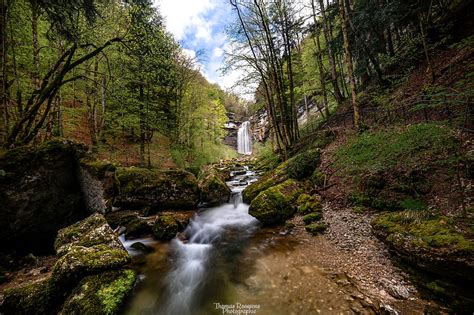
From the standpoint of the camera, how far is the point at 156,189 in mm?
7988

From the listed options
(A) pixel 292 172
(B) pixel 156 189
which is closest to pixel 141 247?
(B) pixel 156 189

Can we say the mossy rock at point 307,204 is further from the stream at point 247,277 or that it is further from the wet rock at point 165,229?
the wet rock at point 165,229

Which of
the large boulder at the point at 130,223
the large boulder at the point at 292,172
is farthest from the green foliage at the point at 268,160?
the large boulder at the point at 130,223

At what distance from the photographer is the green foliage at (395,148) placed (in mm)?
4898

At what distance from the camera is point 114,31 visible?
930 centimetres

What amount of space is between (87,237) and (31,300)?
4.55 feet

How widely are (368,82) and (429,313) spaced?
578 inches

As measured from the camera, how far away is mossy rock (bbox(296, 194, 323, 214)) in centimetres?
627

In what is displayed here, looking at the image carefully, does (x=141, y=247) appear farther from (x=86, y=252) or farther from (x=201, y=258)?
(x=86, y=252)

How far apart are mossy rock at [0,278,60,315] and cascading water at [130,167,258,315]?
140 cm

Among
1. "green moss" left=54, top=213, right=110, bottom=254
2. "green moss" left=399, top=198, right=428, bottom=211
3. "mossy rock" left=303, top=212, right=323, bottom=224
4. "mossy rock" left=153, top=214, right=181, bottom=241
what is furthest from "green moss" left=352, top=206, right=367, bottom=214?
"green moss" left=54, top=213, right=110, bottom=254

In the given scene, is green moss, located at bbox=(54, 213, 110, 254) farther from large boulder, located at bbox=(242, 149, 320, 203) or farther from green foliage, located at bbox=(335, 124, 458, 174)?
green foliage, located at bbox=(335, 124, 458, 174)

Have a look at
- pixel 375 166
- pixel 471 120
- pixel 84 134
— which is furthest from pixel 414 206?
pixel 84 134

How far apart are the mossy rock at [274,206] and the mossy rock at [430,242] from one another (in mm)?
2619
